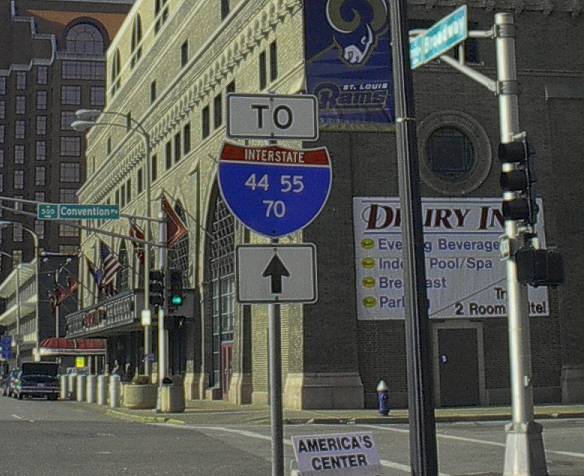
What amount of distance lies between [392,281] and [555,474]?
742 inches

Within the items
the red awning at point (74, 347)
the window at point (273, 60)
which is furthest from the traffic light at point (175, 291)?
the red awning at point (74, 347)

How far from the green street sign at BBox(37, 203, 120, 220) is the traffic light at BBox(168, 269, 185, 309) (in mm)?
2476

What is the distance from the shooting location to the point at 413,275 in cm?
880

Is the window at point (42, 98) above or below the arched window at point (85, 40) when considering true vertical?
below

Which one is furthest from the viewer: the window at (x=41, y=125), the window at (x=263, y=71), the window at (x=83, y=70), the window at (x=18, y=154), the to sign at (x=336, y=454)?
the window at (x=18, y=154)

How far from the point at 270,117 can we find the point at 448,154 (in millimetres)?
26609

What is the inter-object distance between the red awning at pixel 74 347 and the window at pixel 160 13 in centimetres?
2291

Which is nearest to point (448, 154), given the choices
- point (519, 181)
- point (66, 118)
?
point (519, 181)

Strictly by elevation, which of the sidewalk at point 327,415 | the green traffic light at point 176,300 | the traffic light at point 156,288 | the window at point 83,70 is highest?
the window at point 83,70

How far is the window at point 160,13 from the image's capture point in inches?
2160

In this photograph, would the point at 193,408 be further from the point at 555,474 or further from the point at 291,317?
the point at 555,474

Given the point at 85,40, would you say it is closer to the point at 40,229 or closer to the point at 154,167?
the point at 40,229

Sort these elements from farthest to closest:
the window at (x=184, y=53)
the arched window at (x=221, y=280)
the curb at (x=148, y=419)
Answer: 1. the window at (x=184, y=53)
2. the arched window at (x=221, y=280)
3. the curb at (x=148, y=419)

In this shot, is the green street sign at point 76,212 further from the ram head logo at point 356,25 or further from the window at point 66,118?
the window at point 66,118
